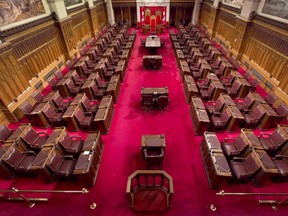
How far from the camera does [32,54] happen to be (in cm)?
863

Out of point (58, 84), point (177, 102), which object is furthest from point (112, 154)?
point (58, 84)

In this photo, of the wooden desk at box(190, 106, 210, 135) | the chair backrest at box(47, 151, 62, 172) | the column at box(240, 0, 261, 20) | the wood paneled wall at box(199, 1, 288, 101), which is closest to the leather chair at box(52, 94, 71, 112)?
the chair backrest at box(47, 151, 62, 172)

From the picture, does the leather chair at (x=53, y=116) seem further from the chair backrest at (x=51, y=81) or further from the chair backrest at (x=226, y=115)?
the chair backrest at (x=226, y=115)

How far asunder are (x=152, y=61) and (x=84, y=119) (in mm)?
6006

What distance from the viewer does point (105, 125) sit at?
6.44m

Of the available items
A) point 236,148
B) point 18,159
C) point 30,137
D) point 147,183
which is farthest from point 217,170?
point 30,137

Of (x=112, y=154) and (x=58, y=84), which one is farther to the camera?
(x=58, y=84)

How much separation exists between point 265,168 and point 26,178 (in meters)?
6.54

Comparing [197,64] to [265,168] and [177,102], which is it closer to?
[177,102]

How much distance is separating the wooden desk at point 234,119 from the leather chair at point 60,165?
17.7 ft

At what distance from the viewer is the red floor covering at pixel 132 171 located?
4407mm

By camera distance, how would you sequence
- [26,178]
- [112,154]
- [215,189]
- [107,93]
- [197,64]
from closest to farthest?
[215,189]
[26,178]
[112,154]
[107,93]
[197,64]

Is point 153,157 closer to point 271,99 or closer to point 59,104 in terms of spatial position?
point 59,104

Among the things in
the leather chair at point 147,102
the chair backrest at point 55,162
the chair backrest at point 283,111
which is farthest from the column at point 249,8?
the chair backrest at point 55,162
